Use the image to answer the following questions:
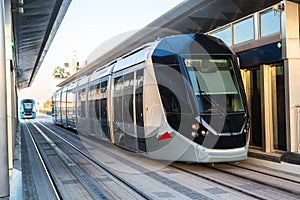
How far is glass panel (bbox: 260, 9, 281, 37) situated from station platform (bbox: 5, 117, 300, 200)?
136 inches

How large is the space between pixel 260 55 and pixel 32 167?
708 centimetres

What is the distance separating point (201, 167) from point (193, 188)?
84.5 inches

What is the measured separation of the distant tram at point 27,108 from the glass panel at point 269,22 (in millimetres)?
43455

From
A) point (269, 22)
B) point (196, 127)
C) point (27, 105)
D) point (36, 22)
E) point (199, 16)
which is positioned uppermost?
point (36, 22)

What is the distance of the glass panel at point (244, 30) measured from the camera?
11.0 m

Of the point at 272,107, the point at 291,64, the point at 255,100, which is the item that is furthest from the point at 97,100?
the point at 291,64

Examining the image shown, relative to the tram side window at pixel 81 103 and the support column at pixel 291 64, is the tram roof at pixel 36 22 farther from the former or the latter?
the support column at pixel 291 64

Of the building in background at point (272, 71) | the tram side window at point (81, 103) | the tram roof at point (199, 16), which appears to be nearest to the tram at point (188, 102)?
the building in background at point (272, 71)

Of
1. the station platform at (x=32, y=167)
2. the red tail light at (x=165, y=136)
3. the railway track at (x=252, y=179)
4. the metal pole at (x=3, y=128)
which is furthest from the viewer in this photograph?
the red tail light at (x=165, y=136)

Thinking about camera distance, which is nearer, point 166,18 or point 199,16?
point 199,16

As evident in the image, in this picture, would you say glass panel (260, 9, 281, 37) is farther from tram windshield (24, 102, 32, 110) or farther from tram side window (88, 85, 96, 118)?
tram windshield (24, 102, 32, 110)

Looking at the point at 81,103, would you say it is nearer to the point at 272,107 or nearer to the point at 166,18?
the point at 166,18

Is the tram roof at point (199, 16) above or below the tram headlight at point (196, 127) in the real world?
above

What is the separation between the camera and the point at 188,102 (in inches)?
317
